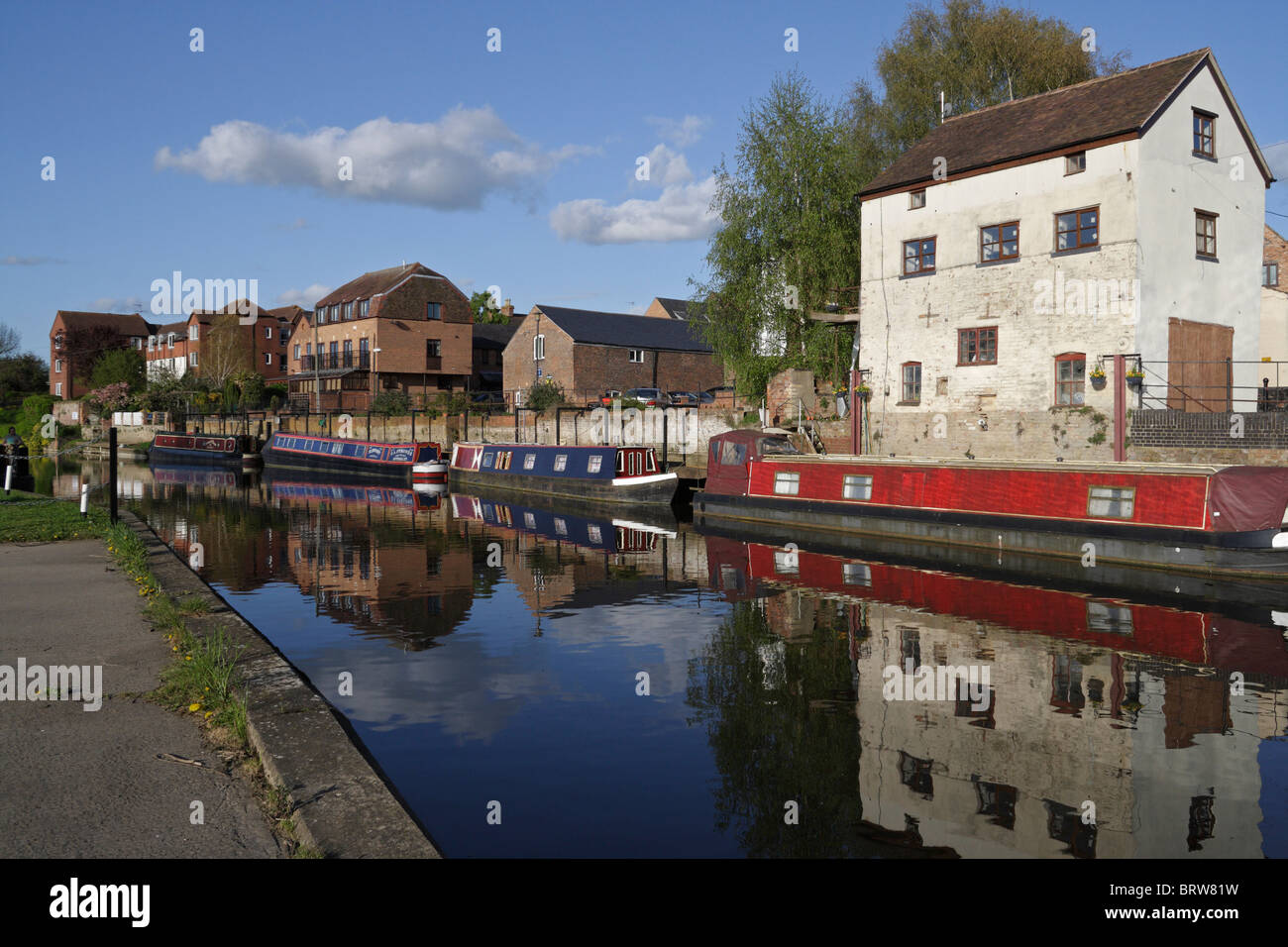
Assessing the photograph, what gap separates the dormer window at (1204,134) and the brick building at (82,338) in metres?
83.8

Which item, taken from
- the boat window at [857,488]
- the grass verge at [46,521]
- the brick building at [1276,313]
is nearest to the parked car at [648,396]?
the boat window at [857,488]

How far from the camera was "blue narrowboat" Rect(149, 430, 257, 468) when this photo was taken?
51.6 m

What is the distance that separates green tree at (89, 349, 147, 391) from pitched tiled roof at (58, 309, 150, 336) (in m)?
12.1

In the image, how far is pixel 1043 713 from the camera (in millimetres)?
8922

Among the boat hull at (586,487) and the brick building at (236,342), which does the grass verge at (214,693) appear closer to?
the boat hull at (586,487)

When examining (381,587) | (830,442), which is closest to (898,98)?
(830,442)

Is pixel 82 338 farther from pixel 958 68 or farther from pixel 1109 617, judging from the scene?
pixel 1109 617

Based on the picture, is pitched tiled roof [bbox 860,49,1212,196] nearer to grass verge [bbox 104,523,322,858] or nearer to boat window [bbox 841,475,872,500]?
boat window [bbox 841,475,872,500]

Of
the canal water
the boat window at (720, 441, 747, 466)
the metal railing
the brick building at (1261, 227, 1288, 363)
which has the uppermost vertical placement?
the brick building at (1261, 227, 1288, 363)

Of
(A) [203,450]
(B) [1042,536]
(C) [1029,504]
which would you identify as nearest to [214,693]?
(B) [1042,536]

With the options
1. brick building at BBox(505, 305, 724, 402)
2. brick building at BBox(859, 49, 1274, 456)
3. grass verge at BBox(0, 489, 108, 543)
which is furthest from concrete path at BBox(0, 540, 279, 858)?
brick building at BBox(505, 305, 724, 402)

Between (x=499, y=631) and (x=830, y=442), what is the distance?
2006 centimetres

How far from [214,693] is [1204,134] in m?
27.3

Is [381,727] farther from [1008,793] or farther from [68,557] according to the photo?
[68,557]
